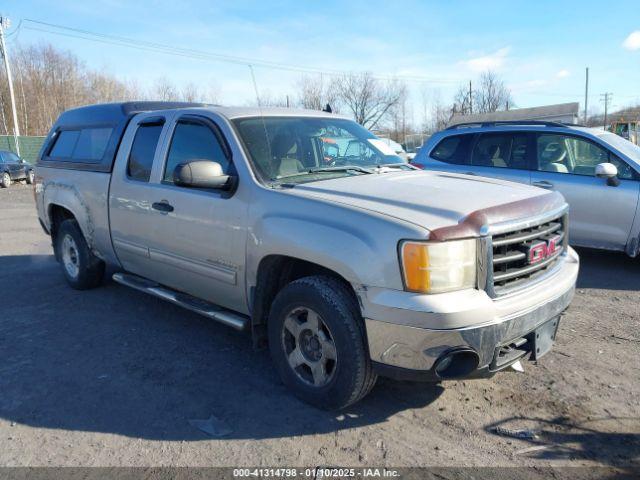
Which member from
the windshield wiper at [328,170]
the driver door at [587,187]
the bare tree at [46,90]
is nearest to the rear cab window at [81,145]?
the windshield wiper at [328,170]

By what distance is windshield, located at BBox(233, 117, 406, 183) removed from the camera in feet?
12.1

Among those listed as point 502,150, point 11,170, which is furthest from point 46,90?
point 502,150

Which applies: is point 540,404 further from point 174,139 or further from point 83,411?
point 174,139

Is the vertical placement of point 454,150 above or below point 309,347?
above

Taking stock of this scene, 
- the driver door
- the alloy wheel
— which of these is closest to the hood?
the alloy wheel

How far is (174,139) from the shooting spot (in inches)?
167

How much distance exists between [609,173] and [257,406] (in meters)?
5.04

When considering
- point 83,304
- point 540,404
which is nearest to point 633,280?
point 540,404

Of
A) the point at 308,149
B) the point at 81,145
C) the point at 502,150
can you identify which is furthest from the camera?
the point at 502,150

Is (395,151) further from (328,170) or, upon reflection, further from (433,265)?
(433,265)

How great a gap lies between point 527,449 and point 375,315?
3.70 ft

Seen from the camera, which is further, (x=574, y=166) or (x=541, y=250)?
(x=574, y=166)

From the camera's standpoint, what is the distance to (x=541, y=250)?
313 centimetres

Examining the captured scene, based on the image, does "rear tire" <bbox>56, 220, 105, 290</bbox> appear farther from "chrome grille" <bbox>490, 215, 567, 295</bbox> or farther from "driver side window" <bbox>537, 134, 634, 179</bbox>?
"driver side window" <bbox>537, 134, 634, 179</bbox>
